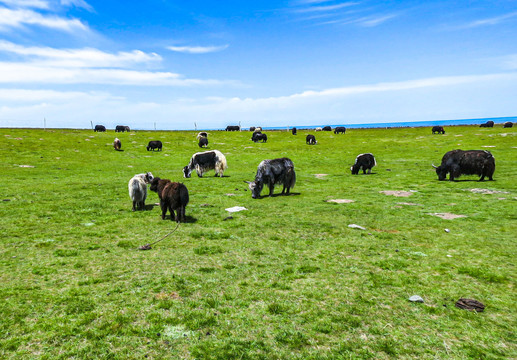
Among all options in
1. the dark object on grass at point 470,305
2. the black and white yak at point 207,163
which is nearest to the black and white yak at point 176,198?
the dark object on grass at point 470,305

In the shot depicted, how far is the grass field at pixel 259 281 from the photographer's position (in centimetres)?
392

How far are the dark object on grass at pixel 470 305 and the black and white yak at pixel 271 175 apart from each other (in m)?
11.5

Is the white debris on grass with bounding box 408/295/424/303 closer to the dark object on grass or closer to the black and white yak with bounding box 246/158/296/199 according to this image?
the dark object on grass

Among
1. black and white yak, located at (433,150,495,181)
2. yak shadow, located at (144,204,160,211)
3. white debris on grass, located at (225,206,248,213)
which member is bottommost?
white debris on grass, located at (225,206,248,213)

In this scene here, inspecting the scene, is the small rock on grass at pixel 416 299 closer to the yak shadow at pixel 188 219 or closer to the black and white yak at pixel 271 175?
the yak shadow at pixel 188 219

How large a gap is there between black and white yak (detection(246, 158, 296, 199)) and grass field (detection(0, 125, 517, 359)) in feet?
8.56

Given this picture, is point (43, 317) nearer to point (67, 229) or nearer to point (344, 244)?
point (67, 229)

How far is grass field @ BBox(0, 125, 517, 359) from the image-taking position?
12.9 ft

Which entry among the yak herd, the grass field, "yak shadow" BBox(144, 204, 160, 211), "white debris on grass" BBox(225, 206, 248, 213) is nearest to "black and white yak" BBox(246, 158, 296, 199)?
the yak herd

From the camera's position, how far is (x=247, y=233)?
9227 mm

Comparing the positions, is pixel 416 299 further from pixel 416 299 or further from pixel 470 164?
pixel 470 164

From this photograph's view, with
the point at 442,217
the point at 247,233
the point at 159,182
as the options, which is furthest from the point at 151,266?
the point at 442,217

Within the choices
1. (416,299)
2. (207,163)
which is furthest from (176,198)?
(207,163)

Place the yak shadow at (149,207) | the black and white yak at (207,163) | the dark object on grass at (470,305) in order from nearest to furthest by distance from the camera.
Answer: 1. the dark object on grass at (470,305)
2. the yak shadow at (149,207)
3. the black and white yak at (207,163)
